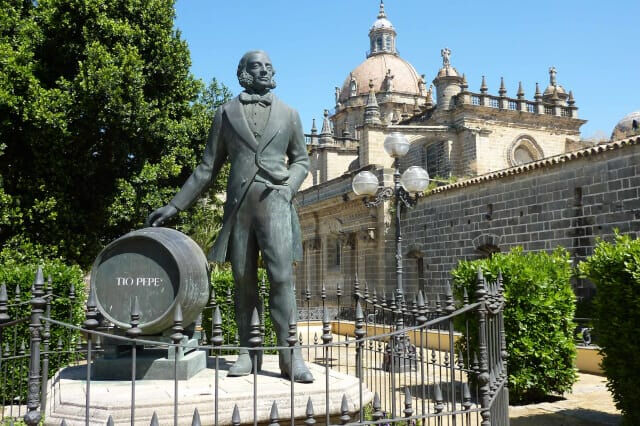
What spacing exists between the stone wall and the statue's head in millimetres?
11166

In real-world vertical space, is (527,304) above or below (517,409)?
above

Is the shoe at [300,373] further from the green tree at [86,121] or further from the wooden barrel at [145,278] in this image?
the green tree at [86,121]

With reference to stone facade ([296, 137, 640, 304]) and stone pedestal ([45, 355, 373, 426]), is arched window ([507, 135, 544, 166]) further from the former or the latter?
stone pedestal ([45, 355, 373, 426])

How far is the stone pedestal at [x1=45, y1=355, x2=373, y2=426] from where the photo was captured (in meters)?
3.57

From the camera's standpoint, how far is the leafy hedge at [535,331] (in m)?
7.69

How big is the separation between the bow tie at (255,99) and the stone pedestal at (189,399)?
7.54 ft

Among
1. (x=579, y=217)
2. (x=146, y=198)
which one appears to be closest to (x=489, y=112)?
(x=579, y=217)

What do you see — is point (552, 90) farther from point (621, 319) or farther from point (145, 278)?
point (145, 278)

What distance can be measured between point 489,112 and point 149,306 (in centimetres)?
2485

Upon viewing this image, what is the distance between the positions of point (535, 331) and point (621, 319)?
1.99 m

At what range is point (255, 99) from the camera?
4676 mm

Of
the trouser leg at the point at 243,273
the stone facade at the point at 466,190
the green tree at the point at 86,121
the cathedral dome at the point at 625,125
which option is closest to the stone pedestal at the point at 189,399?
the trouser leg at the point at 243,273

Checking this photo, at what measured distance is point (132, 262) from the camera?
4438 millimetres

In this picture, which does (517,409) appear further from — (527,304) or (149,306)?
(149,306)
